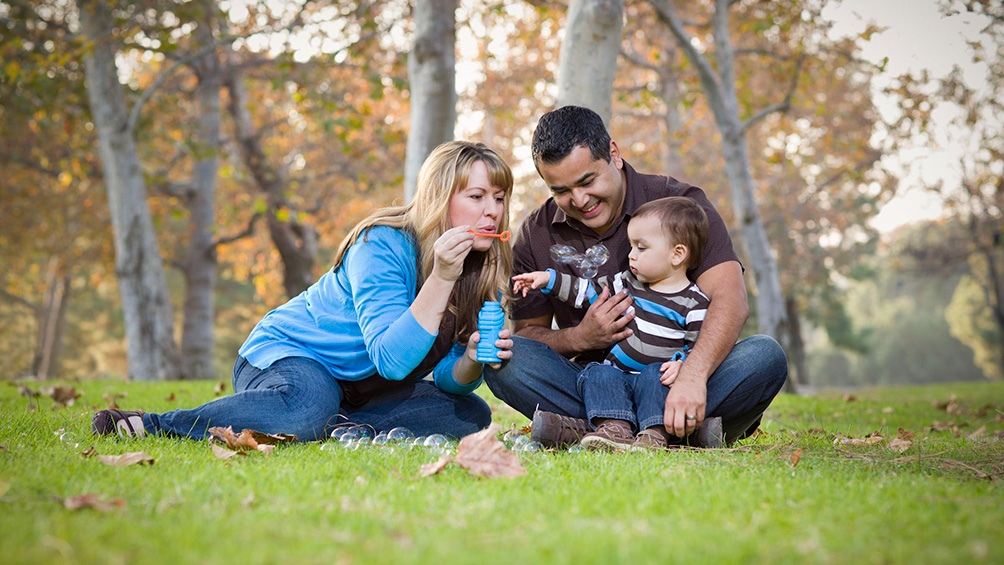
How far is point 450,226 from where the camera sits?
3.94 metres

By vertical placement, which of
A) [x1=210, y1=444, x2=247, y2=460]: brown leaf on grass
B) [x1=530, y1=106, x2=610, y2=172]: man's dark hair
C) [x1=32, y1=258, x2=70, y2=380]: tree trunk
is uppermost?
[x1=530, y1=106, x2=610, y2=172]: man's dark hair

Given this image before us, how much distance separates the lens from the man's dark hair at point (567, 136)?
4.12 metres

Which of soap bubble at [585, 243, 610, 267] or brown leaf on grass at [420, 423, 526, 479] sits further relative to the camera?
soap bubble at [585, 243, 610, 267]

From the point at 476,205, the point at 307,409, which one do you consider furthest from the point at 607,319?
the point at 307,409

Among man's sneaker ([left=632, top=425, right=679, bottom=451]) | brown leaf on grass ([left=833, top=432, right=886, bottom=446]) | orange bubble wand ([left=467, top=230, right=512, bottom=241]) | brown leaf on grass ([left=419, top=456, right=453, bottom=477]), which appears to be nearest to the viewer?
brown leaf on grass ([left=419, top=456, right=453, bottom=477])

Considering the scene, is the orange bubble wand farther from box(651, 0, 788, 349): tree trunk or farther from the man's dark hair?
box(651, 0, 788, 349): tree trunk

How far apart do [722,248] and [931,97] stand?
35.5ft

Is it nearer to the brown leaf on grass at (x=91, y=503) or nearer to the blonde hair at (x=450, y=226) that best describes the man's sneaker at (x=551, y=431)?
the blonde hair at (x=450, y=226)

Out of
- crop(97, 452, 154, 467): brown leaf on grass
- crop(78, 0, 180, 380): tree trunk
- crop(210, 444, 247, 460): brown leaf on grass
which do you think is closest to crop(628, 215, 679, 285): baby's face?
crop(210, 444, 247, 460): brown leaf on grass

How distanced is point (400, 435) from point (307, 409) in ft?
1.62

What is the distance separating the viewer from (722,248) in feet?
13.3

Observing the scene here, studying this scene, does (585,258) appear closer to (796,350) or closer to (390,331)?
(390,331)

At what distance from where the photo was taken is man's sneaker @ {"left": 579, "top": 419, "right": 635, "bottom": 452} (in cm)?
344

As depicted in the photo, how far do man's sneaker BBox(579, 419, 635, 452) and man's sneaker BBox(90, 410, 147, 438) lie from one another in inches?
79.0
